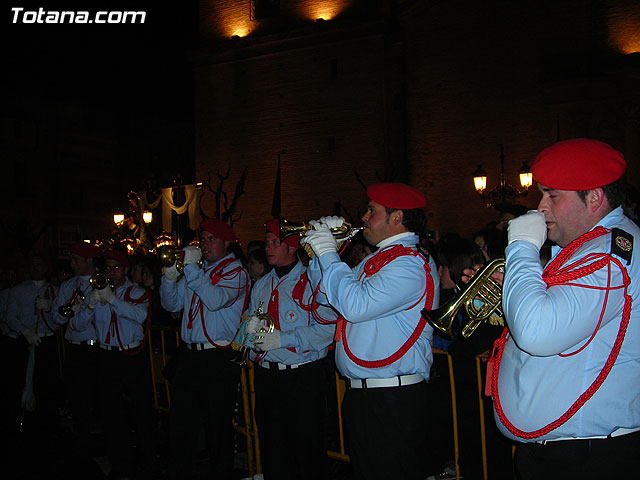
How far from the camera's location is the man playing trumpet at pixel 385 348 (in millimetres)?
3646

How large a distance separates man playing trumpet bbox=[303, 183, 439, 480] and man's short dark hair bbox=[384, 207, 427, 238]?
8 cm

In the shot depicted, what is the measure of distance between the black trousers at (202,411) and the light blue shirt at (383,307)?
2155 mm

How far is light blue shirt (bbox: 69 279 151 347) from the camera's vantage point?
263 inches

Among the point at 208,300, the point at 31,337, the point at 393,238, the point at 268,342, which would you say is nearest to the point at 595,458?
the point at 393,238

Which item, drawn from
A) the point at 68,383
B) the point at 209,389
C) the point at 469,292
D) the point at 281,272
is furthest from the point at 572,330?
the point at 68,383

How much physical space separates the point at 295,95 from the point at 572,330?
75.2 feet

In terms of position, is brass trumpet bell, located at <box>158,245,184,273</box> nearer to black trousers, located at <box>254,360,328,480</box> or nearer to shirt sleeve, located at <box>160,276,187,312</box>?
shirt sleeve, located at <box>160,276,187,312</box>

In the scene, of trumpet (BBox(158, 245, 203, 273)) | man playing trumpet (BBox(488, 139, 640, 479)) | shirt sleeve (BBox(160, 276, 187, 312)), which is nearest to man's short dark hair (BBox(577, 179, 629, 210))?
man playing trumpet (BBox(488, 139, 640, 479))

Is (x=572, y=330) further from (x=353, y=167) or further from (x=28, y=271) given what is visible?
(x=353, y=167)

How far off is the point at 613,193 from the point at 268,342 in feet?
10.2

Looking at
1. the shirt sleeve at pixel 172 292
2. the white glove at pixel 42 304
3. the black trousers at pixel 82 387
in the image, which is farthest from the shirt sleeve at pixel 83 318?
the white glove at pixel 42 304

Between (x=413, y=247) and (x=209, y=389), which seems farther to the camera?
(x=209, y=389)

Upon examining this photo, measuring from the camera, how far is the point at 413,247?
13.3ft

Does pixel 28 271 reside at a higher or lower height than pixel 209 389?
higher
